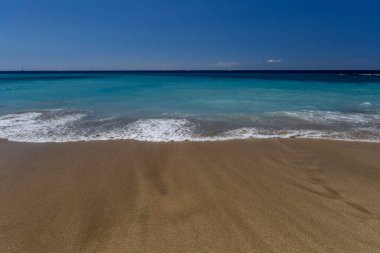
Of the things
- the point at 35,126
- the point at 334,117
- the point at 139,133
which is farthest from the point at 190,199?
the point at 334,117

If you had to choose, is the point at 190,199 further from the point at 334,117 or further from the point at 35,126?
the point at 334,117

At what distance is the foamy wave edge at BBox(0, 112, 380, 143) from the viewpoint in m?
6.80

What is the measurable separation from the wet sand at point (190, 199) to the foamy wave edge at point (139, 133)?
948mm

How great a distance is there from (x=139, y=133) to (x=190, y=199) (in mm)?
4083

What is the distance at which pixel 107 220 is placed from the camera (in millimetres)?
3150

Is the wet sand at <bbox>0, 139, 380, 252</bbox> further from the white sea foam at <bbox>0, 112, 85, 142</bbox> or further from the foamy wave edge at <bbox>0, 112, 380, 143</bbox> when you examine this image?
the white sea foam at <bbox>0, 112, 85, 142</bbox>

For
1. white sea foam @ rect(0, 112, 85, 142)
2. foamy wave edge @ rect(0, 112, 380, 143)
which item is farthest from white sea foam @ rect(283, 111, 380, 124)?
white sea foam @ rect(0, 112, 85, 142)

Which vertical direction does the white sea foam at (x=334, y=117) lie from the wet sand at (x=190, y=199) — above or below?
above

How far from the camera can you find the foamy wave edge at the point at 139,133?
6.80 m

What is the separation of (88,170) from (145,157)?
3.93ft

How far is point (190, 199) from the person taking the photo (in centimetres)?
361

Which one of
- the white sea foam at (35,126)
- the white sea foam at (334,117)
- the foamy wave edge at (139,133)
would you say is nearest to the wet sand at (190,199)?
the foamy wave edge at (139,133)

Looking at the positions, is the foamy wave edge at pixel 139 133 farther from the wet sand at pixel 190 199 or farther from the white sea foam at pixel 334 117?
the white sea foam at pixel 334 117

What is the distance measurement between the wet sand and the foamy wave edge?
95 centimetres
